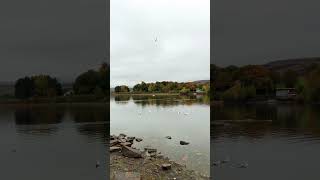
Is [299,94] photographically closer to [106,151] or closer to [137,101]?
[106,151]

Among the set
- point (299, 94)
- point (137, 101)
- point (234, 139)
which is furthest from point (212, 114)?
point (137, 101)

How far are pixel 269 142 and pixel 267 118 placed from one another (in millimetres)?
755

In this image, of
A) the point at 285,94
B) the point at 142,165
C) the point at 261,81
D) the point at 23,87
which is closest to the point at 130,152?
the point at 142,165

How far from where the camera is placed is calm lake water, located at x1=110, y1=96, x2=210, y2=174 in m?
16.9

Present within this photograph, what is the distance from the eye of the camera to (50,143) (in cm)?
1195

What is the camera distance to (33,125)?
37.6 feet

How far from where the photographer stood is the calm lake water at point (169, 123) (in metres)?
16.9

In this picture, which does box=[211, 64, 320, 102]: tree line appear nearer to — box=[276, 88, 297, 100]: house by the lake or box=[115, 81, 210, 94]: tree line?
box=[276, 88, 297, 100]: house by the lake

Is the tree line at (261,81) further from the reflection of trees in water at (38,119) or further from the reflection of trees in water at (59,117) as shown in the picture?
the reflection of trees in water at (38,119)

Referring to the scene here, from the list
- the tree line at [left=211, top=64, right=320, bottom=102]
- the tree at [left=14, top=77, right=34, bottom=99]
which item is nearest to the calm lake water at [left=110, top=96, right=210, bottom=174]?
the tree line at [left=211, top=64, right=320, bottom=102]

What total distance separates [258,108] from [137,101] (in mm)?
10681

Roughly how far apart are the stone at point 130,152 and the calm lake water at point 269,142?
4.59 metres

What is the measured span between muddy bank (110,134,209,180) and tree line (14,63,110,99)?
354cm

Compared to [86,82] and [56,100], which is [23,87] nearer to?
[56,100]
